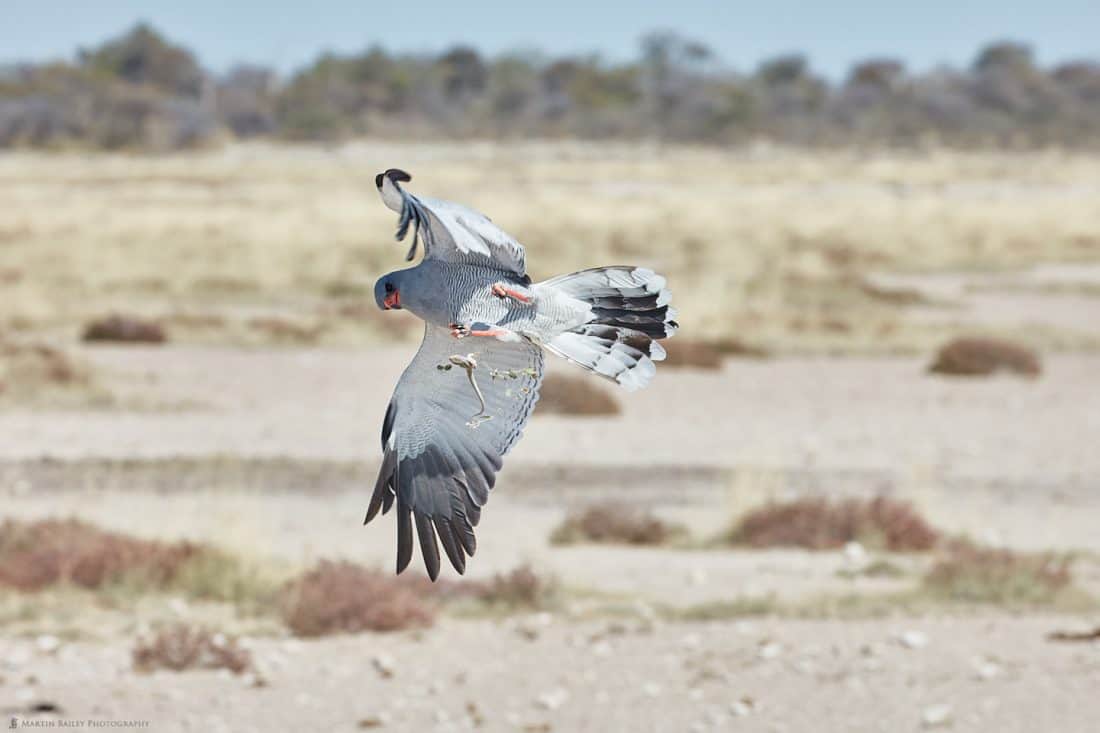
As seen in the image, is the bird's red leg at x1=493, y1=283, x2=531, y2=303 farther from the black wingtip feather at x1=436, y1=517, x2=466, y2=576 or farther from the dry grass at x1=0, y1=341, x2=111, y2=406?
the dry grass at x1=0, y1=341, x2=111, y2=406

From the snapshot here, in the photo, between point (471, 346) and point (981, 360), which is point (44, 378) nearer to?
point (981, 360)

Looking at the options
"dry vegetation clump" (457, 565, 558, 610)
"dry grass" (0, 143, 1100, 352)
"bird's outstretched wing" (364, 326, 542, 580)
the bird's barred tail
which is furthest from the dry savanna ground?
the bird's barred tail

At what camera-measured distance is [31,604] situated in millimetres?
10773

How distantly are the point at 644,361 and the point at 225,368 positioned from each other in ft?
57.1

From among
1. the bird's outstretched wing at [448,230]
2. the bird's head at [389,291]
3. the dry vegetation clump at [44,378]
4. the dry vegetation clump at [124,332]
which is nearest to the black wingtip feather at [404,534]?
the bird's head at [389,291]

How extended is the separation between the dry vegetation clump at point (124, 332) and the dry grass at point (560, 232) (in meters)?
0.96

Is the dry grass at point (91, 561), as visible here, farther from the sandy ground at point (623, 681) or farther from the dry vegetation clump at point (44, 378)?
the dry vegetation clump at point (44, 378)

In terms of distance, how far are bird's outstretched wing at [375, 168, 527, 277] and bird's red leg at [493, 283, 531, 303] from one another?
40 millimetres

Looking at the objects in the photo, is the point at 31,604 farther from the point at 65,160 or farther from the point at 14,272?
the point at 65,160

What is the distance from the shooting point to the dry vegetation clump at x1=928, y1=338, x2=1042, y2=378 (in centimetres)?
2167

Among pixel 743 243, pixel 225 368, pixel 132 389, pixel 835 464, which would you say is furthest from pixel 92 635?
pixel 743 243

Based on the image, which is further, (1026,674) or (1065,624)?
(1065,624)

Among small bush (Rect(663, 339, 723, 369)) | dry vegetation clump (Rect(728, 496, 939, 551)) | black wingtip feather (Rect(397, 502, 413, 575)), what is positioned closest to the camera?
black wingtip feather (Rect(397, 502, 413, 575))

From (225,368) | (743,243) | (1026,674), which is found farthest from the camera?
(743,243)
